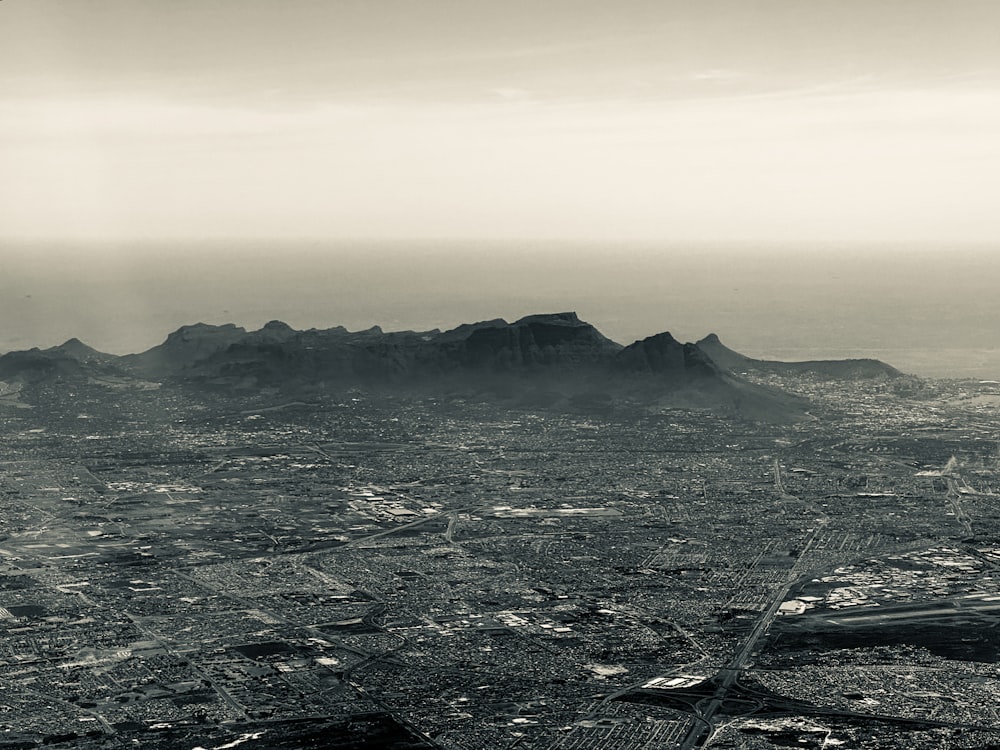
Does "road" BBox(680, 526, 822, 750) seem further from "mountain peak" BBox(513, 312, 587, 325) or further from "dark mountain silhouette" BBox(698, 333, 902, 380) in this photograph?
"dark mountain silhouette" BBox(698, 333, 902, 380)

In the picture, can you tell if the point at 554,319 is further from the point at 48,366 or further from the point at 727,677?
the point at 727,677

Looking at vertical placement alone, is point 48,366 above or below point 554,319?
below

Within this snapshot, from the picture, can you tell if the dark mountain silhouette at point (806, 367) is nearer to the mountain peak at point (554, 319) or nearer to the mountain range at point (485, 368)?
the mountain range at point (485, 368)

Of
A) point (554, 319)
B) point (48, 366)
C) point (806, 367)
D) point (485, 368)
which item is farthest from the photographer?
point (806, 367)

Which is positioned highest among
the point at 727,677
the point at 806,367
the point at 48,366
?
the point at 48,366

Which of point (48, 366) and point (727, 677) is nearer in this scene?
point (727, 677)

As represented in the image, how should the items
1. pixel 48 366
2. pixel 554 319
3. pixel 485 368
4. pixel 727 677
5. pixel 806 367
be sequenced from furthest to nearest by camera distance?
pixel 806 367, pixel 554 319, pixel 48 366, pixel 485 368, pixel 727 677

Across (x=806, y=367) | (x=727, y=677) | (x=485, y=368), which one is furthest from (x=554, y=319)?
(x=727, y=677)
